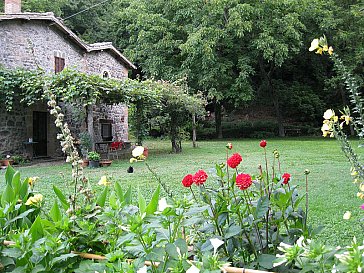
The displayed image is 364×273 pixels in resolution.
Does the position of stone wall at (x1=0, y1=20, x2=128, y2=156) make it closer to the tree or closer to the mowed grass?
the mowed grass

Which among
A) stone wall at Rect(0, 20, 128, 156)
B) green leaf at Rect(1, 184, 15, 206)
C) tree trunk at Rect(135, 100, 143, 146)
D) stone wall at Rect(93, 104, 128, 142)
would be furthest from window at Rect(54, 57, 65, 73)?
green leaf at Rect(1, 184, 15, 206)

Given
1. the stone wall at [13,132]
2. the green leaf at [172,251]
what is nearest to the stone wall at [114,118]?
the stone wall at [13,132]

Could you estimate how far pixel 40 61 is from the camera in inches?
488

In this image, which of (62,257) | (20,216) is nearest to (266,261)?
(62,257)

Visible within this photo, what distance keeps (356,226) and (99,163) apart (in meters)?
7.20

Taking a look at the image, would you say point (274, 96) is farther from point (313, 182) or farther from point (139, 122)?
point (313, 182)

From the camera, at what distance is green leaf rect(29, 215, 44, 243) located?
1350 mm

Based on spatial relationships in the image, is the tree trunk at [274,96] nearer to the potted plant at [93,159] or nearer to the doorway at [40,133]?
the doorway at [40,133]

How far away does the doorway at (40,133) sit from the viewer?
1270 centimetres

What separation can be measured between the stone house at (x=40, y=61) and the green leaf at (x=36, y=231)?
32.1 ft

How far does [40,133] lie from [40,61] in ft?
7.96

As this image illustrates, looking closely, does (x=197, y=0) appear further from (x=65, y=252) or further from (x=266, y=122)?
(x=65, y=252)

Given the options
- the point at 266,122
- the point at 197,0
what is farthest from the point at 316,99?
the point at 197,0

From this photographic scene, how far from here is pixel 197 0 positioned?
767 inches
